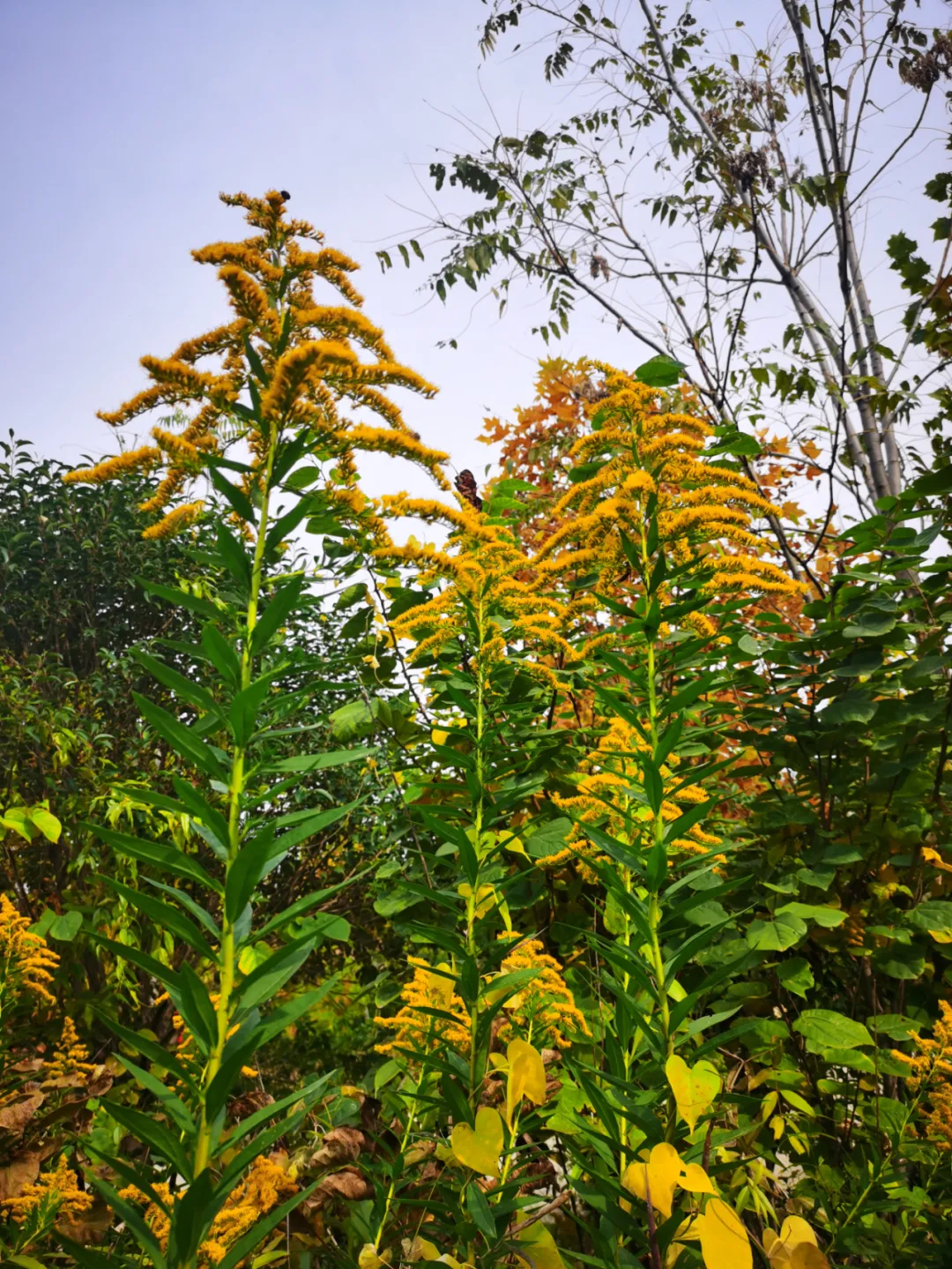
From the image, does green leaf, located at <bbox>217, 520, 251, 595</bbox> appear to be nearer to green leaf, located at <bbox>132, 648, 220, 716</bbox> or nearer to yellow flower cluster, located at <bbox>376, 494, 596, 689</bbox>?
green leaf, located at <bbox>132, 648, 220, 716</bbox>

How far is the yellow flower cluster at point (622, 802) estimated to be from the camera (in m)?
1.19

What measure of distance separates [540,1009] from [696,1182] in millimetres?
461

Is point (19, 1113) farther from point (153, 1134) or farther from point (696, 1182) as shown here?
point (696, 1182)

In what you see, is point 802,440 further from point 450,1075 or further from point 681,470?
point 450,1075

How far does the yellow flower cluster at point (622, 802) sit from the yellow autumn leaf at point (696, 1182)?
15.1 inches

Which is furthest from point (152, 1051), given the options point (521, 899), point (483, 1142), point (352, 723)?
point (352, 723)

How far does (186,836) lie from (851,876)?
2.21 m

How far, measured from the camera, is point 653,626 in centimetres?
113

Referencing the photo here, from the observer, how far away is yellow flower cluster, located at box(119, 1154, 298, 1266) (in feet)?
3.47

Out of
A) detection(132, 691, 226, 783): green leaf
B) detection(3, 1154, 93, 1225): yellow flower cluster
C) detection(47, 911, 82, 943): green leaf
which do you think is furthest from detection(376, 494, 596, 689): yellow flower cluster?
detection(47, 911, 82, 943): green leaf

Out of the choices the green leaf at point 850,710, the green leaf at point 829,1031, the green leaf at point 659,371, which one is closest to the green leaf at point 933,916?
the green leaf at point 829,1031

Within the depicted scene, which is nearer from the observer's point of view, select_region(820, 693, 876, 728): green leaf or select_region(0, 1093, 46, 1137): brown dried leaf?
select_region(0, 1093, 46, 1137): brown dried leaf

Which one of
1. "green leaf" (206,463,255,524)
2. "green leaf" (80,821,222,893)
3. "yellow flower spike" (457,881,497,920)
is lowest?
"yellow flower spike" (457,881,497,920)

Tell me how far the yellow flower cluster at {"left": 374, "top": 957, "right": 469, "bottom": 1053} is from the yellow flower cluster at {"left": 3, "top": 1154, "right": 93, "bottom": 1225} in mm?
544
